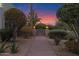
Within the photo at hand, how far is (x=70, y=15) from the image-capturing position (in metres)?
11.4

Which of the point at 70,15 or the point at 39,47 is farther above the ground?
the point at 70,15

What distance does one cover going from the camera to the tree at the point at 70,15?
11.2 m

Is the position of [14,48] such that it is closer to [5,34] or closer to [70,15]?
[5,34]

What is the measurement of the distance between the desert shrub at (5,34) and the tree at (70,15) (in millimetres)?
1803

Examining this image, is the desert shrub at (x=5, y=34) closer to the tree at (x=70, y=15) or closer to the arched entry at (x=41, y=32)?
the arched entry at (x=41, y=32)

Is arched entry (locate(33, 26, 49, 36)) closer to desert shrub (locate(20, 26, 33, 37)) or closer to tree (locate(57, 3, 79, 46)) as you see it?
desert shrub (locate(20, 26, 33, 37))

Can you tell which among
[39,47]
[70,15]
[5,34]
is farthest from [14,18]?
[70,15]

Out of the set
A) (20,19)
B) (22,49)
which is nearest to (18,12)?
(20,19)

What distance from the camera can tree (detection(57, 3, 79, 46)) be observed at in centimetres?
1123

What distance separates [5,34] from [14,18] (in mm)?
644

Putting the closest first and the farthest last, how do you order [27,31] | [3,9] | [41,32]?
[3,9], [41,32], [27,31]

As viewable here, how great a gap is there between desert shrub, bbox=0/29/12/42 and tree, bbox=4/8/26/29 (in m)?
0.18

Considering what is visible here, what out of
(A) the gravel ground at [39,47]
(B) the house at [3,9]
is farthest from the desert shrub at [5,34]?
(A) the gravel ground at [39,47]

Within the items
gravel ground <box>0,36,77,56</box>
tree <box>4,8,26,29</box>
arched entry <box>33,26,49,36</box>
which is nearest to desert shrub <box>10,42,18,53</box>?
gravel ground <box>0,36,77,56</box>
